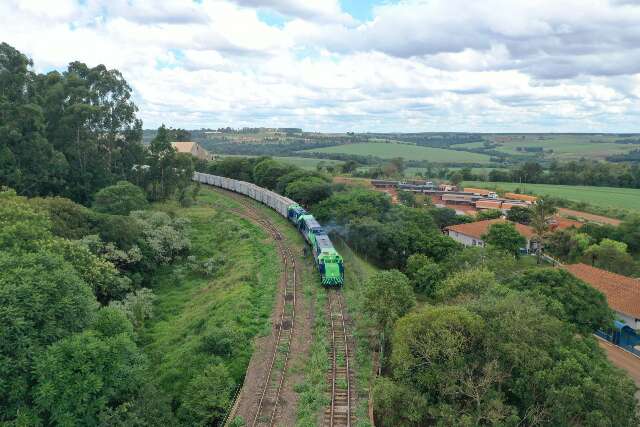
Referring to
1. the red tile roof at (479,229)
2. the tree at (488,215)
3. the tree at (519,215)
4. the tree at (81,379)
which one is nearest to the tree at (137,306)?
the tree at (81,379)

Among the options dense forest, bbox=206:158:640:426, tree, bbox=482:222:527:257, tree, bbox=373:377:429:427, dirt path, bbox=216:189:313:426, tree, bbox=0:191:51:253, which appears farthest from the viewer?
tree, bbox=482:222:527:257

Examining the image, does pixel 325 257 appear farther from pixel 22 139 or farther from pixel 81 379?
pixel 22 139

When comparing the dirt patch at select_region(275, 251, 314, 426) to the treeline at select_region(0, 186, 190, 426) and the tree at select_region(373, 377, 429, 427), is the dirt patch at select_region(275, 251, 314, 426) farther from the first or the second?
the treeline at select_region(0, 186, 190, 426)

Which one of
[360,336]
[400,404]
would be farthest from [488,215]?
[400,404]

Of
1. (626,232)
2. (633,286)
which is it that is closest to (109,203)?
(633,286)

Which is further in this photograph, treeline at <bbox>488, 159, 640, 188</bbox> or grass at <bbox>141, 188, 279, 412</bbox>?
treeline at <bbox>488, 159, 640, 188</bbox>

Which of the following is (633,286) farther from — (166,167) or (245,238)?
(166,167)

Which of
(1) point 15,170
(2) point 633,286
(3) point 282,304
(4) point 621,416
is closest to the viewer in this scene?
(4) point 621,416

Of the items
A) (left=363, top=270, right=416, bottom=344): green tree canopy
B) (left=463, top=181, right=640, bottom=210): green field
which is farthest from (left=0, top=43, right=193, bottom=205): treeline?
(left=463, top=181, right=640, bottom=210): green field
